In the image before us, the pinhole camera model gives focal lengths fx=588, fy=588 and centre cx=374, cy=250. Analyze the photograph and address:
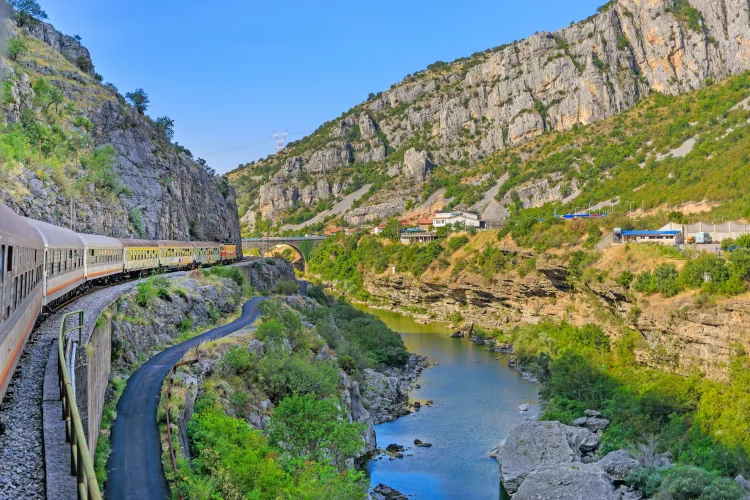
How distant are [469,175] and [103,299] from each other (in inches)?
4833

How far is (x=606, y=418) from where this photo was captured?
33.2 m

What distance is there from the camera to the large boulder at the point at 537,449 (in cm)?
2541

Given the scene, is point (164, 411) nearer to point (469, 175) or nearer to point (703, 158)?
point (703, 158)

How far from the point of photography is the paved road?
435 inches

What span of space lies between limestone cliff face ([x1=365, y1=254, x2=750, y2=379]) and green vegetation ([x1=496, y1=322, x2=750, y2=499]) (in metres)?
1.34

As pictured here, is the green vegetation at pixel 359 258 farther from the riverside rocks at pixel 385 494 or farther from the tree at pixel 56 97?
the riverside rocks at pixel 385 494

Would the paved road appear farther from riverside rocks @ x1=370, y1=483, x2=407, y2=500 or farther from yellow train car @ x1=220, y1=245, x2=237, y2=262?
yellow train car @ x1=220, y1=245, x2=237, y2=262

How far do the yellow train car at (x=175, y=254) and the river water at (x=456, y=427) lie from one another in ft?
58.0

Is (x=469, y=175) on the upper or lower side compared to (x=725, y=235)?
upper

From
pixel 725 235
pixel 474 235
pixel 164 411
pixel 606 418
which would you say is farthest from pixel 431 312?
pixel 164 411

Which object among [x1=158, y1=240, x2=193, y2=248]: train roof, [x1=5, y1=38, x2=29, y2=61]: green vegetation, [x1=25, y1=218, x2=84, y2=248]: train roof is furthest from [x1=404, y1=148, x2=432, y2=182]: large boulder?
[x1=25, y1=218, x2=84, y2=248]: train roof

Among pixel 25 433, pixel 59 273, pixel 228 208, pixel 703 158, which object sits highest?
pixel 703 158

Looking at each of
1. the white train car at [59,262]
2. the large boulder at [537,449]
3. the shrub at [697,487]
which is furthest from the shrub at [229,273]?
the shrub at [697,487]

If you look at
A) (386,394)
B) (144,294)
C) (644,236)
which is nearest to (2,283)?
(144,294)
